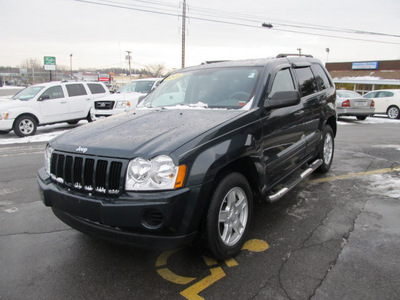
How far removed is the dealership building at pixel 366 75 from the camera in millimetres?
33688

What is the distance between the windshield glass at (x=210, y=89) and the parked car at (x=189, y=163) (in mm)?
15

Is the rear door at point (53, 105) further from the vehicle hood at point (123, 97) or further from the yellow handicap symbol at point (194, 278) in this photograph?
the yellow handicap symbol at point (194, 278)

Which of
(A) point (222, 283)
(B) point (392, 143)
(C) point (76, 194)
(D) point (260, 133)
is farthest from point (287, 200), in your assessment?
(B) point (392, 143)

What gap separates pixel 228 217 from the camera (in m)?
2.75

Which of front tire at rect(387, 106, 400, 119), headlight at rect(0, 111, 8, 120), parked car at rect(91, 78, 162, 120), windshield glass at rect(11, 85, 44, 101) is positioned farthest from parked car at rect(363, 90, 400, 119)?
headlight at rect(0, 111, 8, 120)

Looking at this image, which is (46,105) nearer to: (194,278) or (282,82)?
(282,82)

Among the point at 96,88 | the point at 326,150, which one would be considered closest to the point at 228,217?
the point at 326,150

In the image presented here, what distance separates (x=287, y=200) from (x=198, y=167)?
2.27 meters

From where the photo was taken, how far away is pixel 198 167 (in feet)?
7.79

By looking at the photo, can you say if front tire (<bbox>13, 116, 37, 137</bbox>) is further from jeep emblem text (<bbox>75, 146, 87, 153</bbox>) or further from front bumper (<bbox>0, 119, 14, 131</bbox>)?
jeep emblem text (<bbox>75, 146, 87, 153</bbox>)

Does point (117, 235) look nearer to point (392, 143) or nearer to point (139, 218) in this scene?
point (139, 218)

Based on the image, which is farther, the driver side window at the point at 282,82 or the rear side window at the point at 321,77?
the rear side window at the point at 321,77

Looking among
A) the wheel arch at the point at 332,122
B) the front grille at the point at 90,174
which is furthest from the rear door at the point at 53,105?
the wheel arch at the point at 332,122

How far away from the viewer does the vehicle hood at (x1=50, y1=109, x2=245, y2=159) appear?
2.40m
